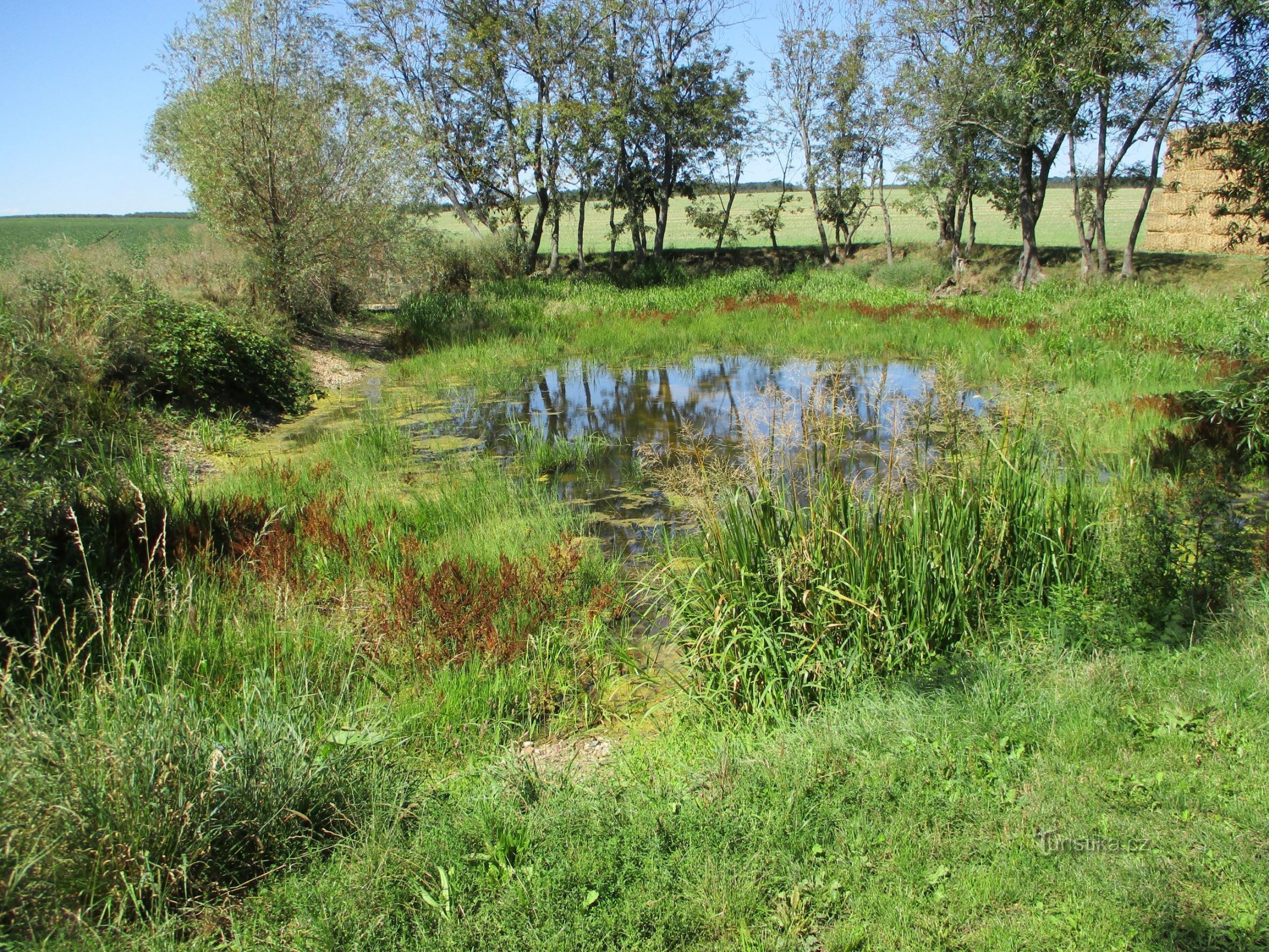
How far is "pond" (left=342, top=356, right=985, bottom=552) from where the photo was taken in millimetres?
4867

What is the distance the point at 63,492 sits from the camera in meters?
4.62

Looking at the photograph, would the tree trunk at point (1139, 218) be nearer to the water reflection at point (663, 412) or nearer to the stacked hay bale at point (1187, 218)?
the stacked hay bale at point (1187, 218)

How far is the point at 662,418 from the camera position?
446 inches

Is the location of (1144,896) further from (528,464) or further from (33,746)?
(528,464)

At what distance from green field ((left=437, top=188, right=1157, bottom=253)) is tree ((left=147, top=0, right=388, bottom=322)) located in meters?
18.6

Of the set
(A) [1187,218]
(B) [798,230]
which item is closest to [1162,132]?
(A) [1187,218]

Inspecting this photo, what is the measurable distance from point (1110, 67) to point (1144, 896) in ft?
64.4

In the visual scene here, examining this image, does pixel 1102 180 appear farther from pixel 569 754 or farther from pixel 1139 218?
pixel 569 754

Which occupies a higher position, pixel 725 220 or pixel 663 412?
pixel 725 220

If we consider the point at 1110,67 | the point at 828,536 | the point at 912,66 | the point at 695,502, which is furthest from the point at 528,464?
the point at 912,66

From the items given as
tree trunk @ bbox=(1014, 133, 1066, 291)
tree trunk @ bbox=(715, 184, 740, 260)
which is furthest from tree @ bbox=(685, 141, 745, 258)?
tree trunk @ bbox=(1014, 133, 1066, 291)

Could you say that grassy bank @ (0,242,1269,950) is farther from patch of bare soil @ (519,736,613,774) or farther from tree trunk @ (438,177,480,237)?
tree trunk @ (438,177,480,237)

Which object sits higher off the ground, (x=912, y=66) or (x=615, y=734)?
(x=912, y=66)

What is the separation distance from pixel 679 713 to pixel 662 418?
24.8ft
